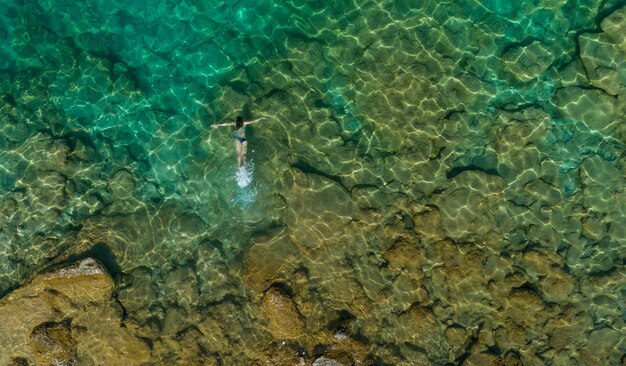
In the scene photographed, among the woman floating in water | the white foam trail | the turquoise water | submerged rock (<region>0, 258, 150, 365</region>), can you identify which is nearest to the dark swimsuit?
the woman floating in water

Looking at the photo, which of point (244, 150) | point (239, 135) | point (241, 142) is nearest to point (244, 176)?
point (244, 150)

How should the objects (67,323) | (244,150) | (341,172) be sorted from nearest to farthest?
(67,323) < (341,172) < (244,150)

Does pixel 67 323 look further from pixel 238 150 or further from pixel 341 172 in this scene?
pixel 341 172

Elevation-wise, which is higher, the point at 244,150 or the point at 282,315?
the point at 244,150

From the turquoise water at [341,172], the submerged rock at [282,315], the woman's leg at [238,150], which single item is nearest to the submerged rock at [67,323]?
the turquoise water at [341,172]

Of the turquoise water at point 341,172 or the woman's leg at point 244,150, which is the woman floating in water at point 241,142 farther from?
the turquoise water at point 341,172

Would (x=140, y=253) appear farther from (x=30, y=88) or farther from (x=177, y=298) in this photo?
(x=30, y=88)
